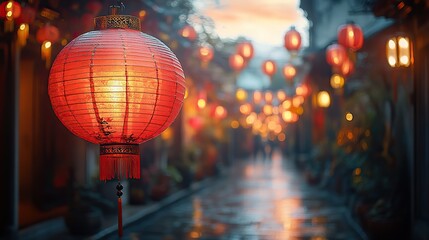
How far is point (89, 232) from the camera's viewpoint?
1486 centimetres

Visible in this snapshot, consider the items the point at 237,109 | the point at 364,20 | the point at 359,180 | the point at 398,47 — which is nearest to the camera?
the point at 398,47

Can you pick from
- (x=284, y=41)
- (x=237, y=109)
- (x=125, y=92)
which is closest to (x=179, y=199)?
(x=284, y=41)

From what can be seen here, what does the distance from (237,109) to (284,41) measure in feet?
95.9

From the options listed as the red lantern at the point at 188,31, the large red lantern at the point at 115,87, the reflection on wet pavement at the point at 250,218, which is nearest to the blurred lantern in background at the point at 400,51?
the reflection on wet pavement at the point at 250,218

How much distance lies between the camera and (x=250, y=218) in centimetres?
1931

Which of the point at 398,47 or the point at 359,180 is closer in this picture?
the point at 398,47

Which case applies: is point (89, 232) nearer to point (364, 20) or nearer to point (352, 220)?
point (352, 220)

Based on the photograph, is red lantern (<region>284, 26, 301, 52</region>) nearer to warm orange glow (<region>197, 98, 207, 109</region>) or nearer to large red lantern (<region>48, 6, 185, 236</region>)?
warm orange glow (<region>197, 98, 207, 109</region>)

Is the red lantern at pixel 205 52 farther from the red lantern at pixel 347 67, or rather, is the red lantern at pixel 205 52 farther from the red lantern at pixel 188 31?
the red lantern at pixel 347 67

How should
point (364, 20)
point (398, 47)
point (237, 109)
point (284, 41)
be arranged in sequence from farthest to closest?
point (237, 109), point (364, 20), point (284, 41), point (398, 47)

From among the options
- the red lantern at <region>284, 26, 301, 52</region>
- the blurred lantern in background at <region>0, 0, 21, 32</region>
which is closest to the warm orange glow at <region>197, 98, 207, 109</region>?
the red lantern at <region>284, 26, 301, 52</region>

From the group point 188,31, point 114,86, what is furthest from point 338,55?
point 114,86

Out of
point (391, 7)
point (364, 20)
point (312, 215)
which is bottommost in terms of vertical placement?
point (312, 215)

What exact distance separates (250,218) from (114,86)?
12.8 m
